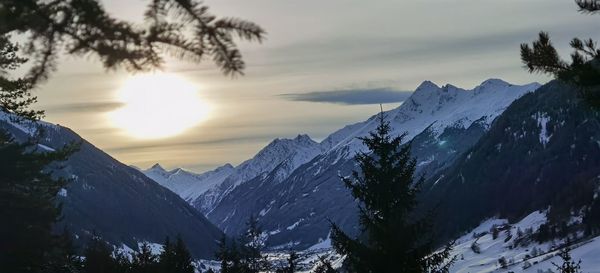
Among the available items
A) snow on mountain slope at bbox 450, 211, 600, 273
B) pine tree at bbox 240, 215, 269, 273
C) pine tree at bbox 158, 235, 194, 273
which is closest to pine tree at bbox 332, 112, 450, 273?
pine tree at bbox 158, 235, 194, 273

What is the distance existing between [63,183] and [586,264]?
212ft

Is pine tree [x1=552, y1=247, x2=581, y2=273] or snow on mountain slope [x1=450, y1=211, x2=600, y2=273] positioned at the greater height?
pine tree [x1=552, y1=247, x2=581, y2=273]

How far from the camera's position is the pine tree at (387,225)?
2178 centimetres

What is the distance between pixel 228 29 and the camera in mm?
6121

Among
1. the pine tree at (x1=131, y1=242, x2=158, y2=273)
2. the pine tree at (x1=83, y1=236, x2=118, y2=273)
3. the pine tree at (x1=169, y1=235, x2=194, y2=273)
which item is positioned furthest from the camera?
the pine tree at (x1=169, y1=235, x2=194, y2=273)

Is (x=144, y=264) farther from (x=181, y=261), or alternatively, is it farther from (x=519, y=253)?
(x=519, y=253)

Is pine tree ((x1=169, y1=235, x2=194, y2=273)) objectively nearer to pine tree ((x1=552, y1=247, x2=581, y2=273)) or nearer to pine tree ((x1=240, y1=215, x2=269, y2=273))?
pine tree ((x1=240, y1=215, x2=269, y2=273))

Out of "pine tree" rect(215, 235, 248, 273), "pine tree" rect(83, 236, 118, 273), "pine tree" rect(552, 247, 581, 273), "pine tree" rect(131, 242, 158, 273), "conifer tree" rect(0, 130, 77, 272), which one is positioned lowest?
"pine tree" rect(552, 247, 581, 273)

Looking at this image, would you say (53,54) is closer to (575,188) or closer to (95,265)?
(95,265)

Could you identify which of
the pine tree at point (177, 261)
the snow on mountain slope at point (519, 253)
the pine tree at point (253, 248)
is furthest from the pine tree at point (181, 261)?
the snow on mountain slope at point (519, 253)

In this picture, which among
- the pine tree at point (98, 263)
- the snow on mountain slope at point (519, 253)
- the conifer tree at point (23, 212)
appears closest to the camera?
the conifer tree at point (23, 212)

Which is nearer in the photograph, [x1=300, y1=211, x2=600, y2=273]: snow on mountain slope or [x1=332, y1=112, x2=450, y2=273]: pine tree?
[x1=332, y1=112, x2=450, y2=273]: pine tree

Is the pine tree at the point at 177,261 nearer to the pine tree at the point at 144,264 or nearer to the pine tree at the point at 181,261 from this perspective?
the pine tree at the point at 181,261

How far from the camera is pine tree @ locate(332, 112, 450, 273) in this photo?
21.8 meters
